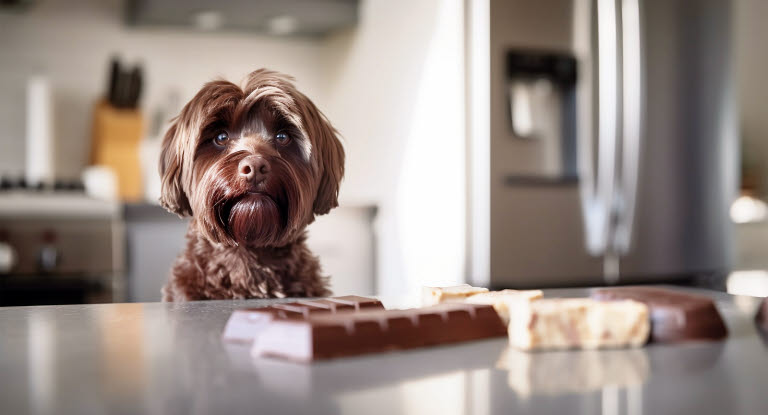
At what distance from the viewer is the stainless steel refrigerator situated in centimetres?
224

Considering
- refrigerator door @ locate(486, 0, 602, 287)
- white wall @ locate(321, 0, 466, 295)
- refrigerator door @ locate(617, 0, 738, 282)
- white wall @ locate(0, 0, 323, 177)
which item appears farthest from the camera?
white wall @ locate(0, 0, 323, 177)

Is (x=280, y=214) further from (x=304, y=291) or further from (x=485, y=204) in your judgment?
(x=485, y=204)

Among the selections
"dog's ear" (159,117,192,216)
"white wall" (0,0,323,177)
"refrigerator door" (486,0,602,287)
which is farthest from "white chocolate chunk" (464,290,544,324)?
"white wall" (0,0,323,177)

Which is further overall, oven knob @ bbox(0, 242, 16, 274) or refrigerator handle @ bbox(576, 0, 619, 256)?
refrigerator handle @ bbox(576, 0, 619, 256)

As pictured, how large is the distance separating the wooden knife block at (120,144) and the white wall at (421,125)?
81 centimetres

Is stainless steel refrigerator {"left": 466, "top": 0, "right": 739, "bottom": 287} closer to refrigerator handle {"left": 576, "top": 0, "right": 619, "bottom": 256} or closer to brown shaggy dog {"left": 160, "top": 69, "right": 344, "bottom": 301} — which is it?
refrigerator handle {"left": 576, "top": 0, "right": 619, "bottom": 256}

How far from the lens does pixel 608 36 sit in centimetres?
229

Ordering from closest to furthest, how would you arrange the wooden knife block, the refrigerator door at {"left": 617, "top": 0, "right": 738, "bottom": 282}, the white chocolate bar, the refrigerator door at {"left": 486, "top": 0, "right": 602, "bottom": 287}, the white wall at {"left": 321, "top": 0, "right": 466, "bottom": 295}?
the white chocolate bar
the white wall at {"left": 321, "top": 0, "right": 466, "bottom": 295}
the refrigerator door at {"left": 486, "top": 0, "right": 602, "bottom": 287}
the refrigerator door at {"left": 617, "top": 0, "right": 738, "bottom": 282}
the wooden knife block

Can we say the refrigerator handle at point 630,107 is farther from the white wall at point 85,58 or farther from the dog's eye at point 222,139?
the dog's eye at point 222,139

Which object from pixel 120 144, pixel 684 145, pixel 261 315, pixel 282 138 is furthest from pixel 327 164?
pixel 120 144

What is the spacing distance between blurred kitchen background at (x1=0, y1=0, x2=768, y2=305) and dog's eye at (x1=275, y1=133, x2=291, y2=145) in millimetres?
1090

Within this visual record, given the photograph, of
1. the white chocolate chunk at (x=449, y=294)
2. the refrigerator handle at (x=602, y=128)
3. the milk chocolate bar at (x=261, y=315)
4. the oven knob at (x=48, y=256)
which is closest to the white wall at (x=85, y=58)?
the oven knob at (x=48, y=256)

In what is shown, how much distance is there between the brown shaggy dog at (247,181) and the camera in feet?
2.31

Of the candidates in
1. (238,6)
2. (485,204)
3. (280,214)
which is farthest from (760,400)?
(238,6)
